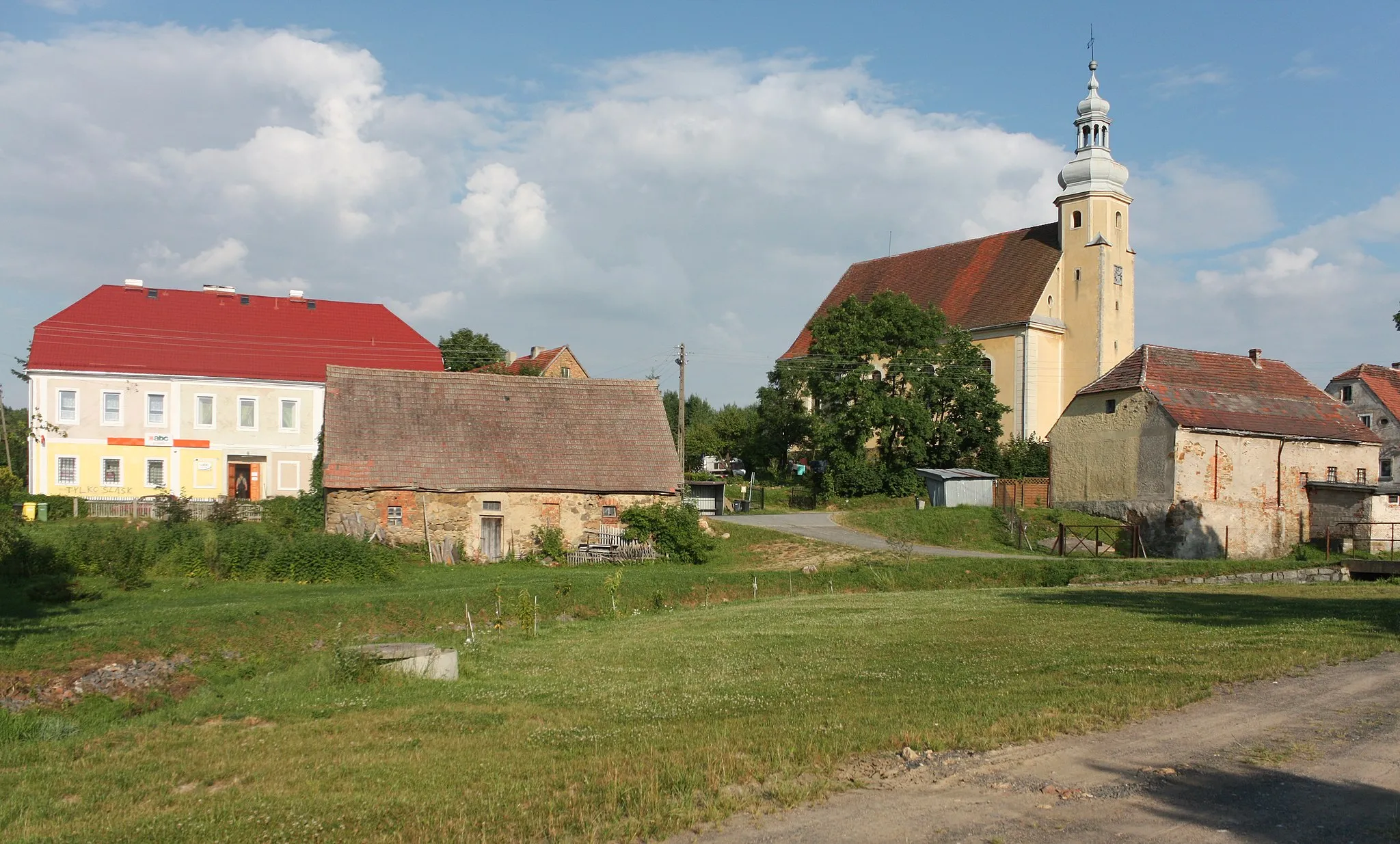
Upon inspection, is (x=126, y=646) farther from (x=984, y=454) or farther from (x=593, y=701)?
(x=984, y=454)

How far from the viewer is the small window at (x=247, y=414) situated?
4784 cm

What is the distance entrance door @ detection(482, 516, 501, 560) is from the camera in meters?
34.4

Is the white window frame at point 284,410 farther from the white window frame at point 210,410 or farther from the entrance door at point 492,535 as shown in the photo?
the entrance door at point 492,535

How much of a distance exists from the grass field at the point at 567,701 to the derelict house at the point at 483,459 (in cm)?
993

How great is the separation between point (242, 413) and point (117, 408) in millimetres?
5013

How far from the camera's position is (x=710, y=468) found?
270 feet

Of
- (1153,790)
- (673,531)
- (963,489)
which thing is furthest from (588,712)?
(963,489)

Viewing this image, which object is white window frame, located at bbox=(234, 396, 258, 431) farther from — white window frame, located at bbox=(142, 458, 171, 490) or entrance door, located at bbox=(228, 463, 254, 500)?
white window frame, located at bbox=(142, 458, 171, 490)

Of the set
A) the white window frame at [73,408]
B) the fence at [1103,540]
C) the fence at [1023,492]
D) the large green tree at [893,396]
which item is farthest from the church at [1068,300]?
the white window frame at [73,408]

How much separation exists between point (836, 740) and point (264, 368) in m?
45.1

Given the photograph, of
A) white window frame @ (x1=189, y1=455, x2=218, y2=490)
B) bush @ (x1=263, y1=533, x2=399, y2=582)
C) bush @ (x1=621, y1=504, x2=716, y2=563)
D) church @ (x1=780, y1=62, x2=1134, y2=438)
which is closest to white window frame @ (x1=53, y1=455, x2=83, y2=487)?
white window frame @ (x1=189, y1=455, x2=218, y2=490)

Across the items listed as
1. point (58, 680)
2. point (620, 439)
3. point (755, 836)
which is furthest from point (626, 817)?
point (620, 439)

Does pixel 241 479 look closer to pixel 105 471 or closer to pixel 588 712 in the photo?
pixel 105 471

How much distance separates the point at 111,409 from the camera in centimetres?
4606
